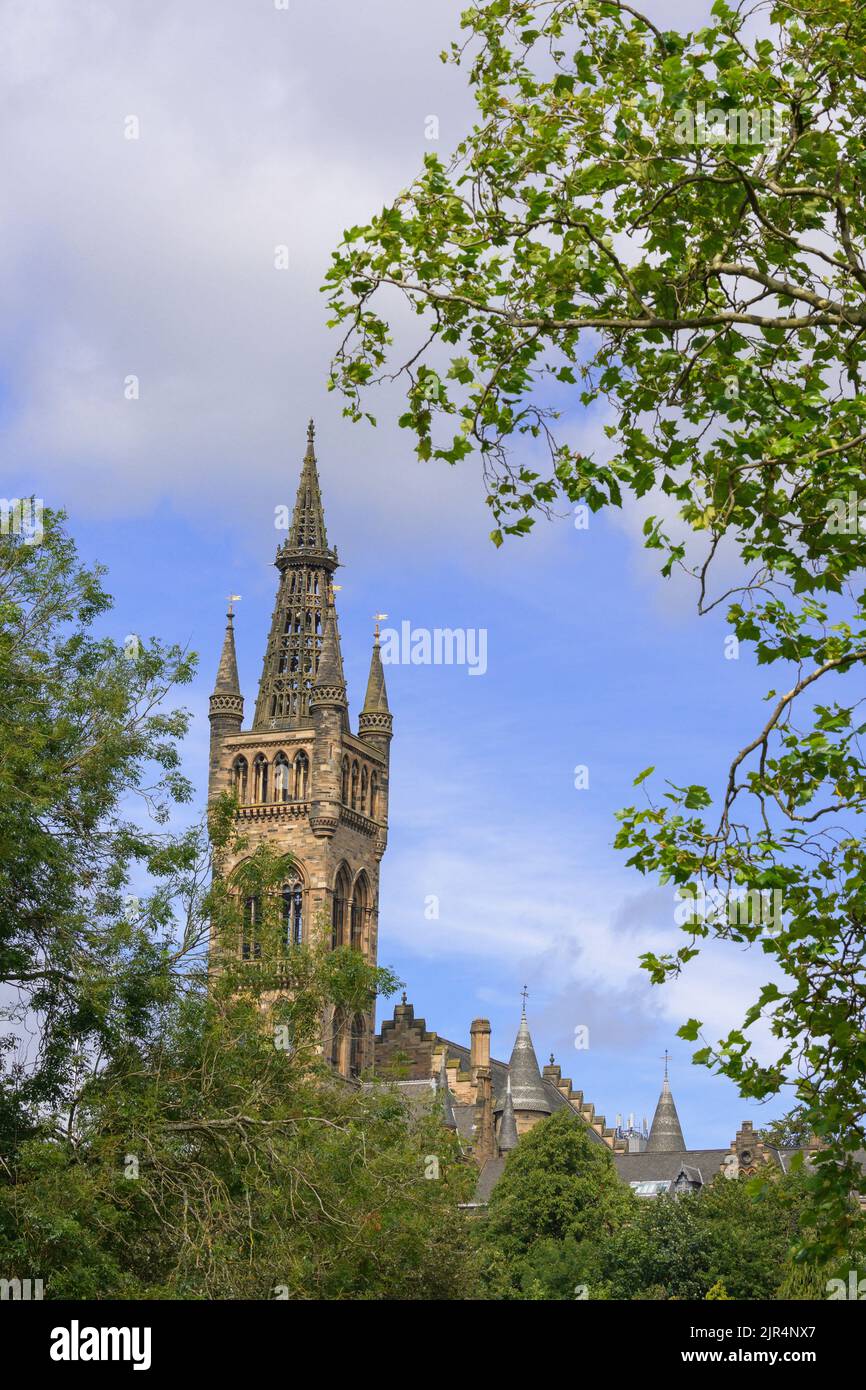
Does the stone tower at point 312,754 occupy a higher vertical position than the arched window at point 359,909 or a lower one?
higher

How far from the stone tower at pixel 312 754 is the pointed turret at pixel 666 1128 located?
2159 cm

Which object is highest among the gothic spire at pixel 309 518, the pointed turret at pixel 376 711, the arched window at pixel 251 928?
the gothic spire at pixel 309 518

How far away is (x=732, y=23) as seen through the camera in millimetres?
16078

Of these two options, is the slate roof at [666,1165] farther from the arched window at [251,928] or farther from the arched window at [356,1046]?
the arched window at [251,928]

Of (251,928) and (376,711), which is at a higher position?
(376,711)

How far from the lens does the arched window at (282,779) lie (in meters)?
118

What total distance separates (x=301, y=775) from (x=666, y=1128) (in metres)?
33.9

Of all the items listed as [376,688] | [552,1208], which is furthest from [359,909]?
[552,1208]

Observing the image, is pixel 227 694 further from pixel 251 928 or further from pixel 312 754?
pixel 251 928

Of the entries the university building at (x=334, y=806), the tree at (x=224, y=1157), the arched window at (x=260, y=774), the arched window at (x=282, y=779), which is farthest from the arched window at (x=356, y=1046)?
the tree at (x=224, y=1157)

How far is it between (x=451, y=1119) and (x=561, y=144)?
3931 inches

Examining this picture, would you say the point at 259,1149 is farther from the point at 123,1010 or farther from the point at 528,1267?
the point at 528,1267

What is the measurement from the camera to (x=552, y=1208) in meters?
78.4
